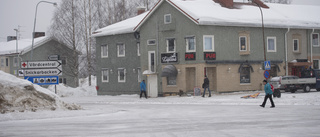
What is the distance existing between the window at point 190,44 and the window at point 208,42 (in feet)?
2.92

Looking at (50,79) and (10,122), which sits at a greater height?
(50,79)

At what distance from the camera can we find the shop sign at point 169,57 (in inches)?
1560

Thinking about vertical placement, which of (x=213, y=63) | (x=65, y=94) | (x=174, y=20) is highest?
(x=174, y=20)

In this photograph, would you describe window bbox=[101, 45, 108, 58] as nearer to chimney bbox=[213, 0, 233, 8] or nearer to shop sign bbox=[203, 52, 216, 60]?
chimney bbox=[213, 0, 233, 8]

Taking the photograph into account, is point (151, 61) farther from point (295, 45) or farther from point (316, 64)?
point (316, 64)

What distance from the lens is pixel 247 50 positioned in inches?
1592

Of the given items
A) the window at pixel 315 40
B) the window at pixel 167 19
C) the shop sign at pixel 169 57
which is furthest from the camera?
the window at pixel 315 40

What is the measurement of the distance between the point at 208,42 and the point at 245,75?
4.88m

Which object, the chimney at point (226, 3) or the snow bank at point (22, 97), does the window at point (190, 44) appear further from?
the snow bank at point (22, 97)

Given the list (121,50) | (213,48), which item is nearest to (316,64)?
(213,48)

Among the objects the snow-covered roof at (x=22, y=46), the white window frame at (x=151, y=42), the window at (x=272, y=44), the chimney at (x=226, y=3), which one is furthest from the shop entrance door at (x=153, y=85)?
the snow-covered roof at (x=22, y=46)

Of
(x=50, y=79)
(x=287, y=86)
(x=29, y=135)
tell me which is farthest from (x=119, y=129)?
(x=287, y=86)

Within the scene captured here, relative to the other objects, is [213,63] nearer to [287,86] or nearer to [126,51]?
[287,86]

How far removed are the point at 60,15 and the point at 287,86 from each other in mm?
30084
